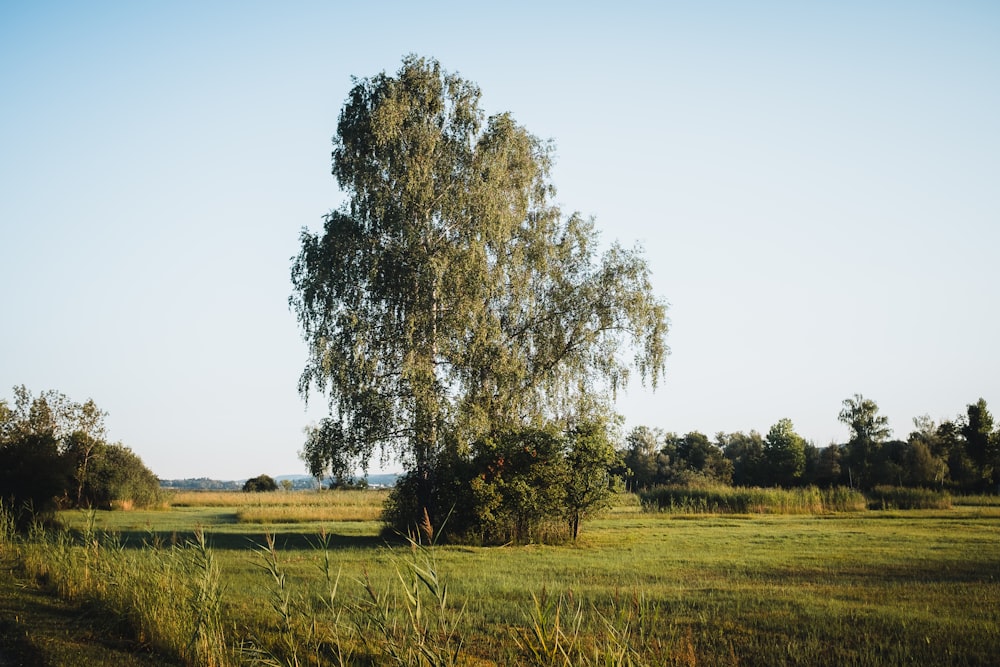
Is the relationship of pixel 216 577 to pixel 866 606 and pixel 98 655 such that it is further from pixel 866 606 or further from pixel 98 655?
pixel 866 606

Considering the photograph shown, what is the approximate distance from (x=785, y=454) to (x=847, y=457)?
5667 millimetres

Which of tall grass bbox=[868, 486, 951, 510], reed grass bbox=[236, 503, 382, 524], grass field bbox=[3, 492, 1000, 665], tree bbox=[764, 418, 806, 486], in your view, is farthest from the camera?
tree bbox=[764, 418, 806, 486]

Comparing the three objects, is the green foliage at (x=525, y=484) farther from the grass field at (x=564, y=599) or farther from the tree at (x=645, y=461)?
the tree at (x=645, y=461)

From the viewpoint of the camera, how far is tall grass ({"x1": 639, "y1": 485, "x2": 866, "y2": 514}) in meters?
35.9

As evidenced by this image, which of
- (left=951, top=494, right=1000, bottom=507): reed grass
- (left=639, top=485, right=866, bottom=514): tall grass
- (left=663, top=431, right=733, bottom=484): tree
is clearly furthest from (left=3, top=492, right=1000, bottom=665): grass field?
(left=663, top=431, right=733, bottom=484): tree

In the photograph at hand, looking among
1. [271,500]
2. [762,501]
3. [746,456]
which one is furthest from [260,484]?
[762,501]

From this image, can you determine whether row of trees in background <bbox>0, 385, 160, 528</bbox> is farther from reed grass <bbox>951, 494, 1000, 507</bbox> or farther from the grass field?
reed grass <bbox>951, 494, 1000, 507</bbox>

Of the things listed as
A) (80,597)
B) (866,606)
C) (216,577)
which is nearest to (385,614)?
(216,577)

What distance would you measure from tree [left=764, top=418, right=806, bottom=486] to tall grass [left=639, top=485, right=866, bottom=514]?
31.8 m

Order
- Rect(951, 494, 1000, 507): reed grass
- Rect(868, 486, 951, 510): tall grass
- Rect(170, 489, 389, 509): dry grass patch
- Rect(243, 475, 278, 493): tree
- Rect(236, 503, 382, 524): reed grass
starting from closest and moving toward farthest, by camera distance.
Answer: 1. Rect(868, 486, 951, 510): tall grass
2. Rect(951, 494, 1000, 507): reed grass
3. Rect(236, 503, 382, 524): reed grass
4. Rect(170, 489, 389, 509): dry grass patch
5. Rect(243, 475, 278, 493): tree

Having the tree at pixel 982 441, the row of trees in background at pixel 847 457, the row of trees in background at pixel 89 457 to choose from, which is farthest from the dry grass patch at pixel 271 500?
the tree at pixel 982 441

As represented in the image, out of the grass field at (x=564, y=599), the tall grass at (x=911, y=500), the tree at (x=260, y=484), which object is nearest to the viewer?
the grass field at (x=564, y=599)

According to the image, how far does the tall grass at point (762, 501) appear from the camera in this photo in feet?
118

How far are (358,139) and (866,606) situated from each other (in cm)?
2201
